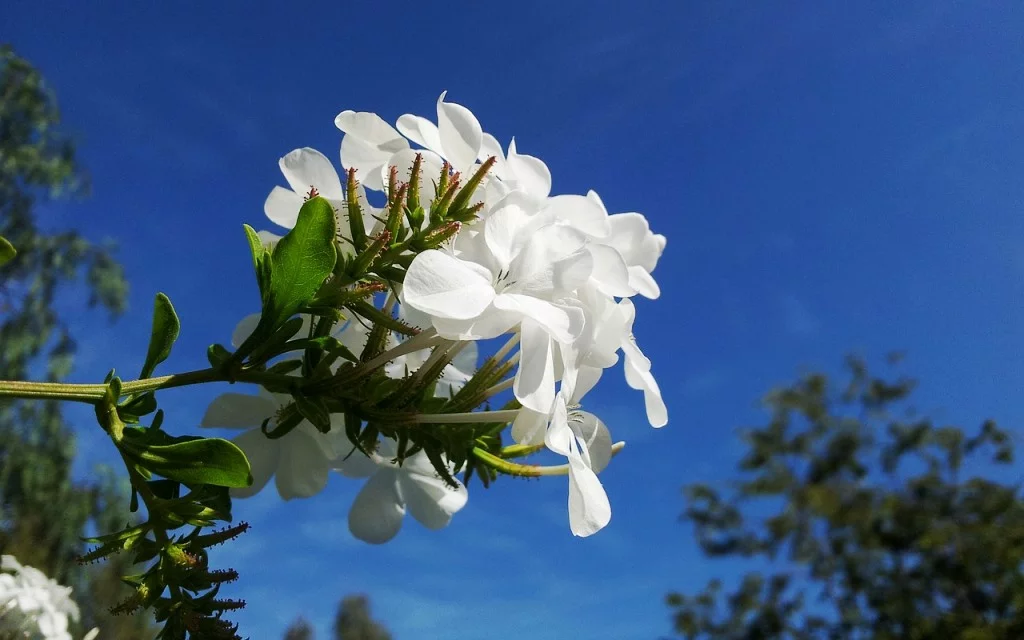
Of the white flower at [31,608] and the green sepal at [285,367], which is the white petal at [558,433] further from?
the white flower at [31,608]

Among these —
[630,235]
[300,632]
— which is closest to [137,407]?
[630,235]

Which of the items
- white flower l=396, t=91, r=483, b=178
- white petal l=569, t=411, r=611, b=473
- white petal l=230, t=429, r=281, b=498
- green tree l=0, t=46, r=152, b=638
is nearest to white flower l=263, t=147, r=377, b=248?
white flower l=396, t=91, r=483, b=178

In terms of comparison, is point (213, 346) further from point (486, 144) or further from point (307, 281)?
point (486, 144)

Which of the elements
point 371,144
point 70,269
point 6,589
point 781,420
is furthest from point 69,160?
point 781,420

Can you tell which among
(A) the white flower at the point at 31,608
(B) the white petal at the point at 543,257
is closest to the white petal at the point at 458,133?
(B) the white petal at the point at 543,257

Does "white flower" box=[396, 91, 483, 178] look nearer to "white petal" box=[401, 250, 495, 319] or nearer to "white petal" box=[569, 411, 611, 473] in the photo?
"white petal" box=[401, 250, 495, 319]
